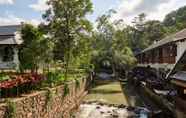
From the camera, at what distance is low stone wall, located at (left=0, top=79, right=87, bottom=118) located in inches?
406

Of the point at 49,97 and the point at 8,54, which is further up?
the point at 8,54

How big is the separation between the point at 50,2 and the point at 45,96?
905 cm

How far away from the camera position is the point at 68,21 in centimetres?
2095

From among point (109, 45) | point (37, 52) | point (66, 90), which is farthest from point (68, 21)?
point (109, 45)

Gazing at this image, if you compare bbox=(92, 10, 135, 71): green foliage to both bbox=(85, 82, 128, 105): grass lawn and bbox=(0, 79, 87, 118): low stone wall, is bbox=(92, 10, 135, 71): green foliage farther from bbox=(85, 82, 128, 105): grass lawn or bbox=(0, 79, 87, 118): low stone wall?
bbox=(0, 79, 87, 118): low stone wall

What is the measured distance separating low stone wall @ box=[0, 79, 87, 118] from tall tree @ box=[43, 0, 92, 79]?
253 centimetres

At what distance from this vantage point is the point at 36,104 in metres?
12.9

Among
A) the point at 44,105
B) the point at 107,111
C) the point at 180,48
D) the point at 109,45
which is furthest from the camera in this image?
the point at 109,45

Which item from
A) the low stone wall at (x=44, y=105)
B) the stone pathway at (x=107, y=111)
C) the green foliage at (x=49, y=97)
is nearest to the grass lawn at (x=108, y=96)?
the stone pathway at (x=107, y=111)

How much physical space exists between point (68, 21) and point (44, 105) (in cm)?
850

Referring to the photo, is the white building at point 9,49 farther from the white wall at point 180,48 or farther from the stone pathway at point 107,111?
the white wall at point 180,48

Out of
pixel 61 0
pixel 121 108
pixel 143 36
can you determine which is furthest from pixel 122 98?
pixel 143 36

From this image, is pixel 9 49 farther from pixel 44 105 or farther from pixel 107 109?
pixel 44 105

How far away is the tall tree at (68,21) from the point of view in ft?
68.0
